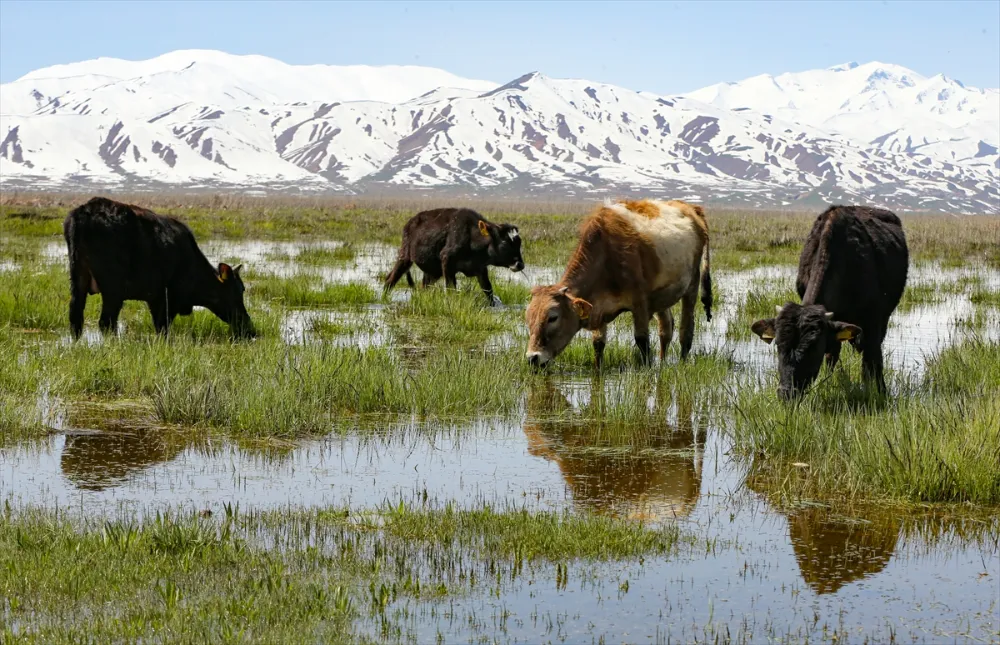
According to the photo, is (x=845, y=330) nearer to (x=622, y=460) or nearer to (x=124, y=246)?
(x=622, y=460)

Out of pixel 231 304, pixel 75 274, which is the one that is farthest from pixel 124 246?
pixel 231 304

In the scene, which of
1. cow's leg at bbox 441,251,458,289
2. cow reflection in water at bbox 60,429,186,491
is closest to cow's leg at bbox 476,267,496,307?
cow's leg at bbox 441,251,458,289

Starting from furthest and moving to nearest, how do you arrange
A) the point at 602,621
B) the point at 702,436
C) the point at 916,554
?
the point at 702,436, the point at 916,554, the point at 602,621

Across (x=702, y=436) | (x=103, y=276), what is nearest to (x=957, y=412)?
(x=702, y=436)

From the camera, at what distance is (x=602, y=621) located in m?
5.34

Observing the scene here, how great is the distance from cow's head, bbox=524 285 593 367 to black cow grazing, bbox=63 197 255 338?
4287 millimetres

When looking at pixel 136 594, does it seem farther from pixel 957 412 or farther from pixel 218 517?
pixel 957 412

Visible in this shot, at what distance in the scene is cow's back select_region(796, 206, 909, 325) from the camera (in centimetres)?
1016

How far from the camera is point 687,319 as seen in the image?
13680 mm

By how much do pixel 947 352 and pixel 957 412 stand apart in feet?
13.0

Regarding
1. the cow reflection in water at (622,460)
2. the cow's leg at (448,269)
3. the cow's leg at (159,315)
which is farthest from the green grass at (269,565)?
the cow's leg at (448,269)

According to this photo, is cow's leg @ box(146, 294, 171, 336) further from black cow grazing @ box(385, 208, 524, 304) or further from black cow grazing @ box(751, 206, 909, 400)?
black cow grazing @ box(751, 206, 909, 400)

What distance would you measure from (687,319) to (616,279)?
1815 millimetres

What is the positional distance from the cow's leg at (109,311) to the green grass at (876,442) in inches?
274
